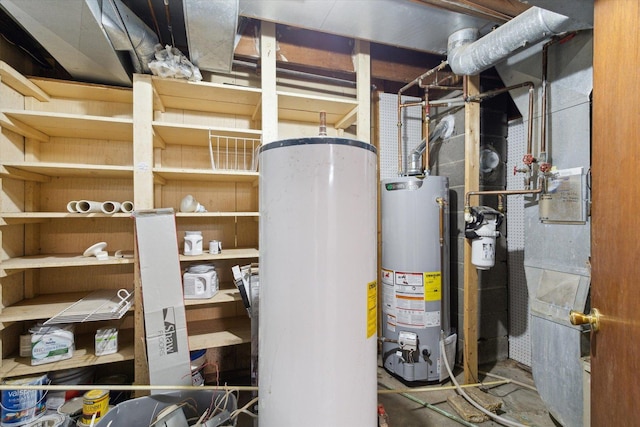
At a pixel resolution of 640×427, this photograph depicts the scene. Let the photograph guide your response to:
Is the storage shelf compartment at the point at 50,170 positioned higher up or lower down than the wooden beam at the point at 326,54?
lower down

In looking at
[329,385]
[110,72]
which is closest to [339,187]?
[329,385]

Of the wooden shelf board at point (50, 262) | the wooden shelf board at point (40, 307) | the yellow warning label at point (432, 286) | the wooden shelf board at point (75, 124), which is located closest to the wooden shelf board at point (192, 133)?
the wooden shelf board at point (75, 124)

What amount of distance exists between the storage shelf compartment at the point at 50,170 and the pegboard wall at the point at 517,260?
2974mm

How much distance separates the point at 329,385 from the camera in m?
0.89

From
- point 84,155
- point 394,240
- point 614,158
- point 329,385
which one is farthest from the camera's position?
point 394,240

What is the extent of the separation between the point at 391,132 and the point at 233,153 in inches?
56.9

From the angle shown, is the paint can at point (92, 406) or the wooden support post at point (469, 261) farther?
the wooden support post at point (469, 261)

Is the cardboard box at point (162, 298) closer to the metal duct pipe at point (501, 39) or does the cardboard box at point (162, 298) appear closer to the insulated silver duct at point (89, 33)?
the insulated silver duct at point (89, 33)

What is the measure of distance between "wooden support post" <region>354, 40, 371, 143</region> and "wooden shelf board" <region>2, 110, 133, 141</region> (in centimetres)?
155

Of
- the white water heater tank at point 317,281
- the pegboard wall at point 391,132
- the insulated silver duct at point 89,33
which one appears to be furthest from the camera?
the pegboard wall at point 391,132

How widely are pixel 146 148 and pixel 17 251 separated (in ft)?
3.46

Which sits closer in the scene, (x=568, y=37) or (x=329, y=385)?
(x=329, y=385)

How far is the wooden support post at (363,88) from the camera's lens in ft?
6.95

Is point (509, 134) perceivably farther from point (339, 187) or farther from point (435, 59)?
point (339, 187)
